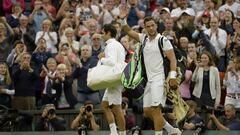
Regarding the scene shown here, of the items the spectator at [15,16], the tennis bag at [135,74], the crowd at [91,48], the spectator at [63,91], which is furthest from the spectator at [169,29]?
the tennis bag at [135,74]

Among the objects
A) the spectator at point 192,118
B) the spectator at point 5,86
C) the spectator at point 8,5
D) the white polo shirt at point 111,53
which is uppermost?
the spectator at point 8,5

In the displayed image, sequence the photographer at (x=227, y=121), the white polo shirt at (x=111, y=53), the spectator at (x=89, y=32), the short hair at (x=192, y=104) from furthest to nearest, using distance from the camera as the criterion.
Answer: the spectator at (x=89, y=32)
the short hair at (x=192, y=104)
the photographer at (x=227, y=121)
the white polo shirt at (x=111, y=53)

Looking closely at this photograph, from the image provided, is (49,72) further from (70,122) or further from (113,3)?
(113,3)

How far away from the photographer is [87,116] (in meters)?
20.1

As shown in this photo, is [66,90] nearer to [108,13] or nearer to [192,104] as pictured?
[192,104]

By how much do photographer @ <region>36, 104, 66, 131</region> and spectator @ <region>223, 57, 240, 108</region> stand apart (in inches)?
133

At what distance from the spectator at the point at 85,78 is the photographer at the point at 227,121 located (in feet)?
9.27

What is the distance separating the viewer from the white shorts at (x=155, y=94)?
16.8 m

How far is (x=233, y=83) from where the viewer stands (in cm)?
2103

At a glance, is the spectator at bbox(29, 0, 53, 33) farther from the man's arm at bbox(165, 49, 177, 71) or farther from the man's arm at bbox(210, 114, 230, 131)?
the man's arm at bbox(165, 49, 177, 71)

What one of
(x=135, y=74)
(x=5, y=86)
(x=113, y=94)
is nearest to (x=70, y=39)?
(x=5, y=86)

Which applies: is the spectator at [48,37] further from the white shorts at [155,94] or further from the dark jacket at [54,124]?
the white shorts at [155,94]

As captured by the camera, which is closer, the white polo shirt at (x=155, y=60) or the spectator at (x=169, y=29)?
the white polo shirt at (x=155, y=60)

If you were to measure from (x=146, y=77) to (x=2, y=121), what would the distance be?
168 inches
